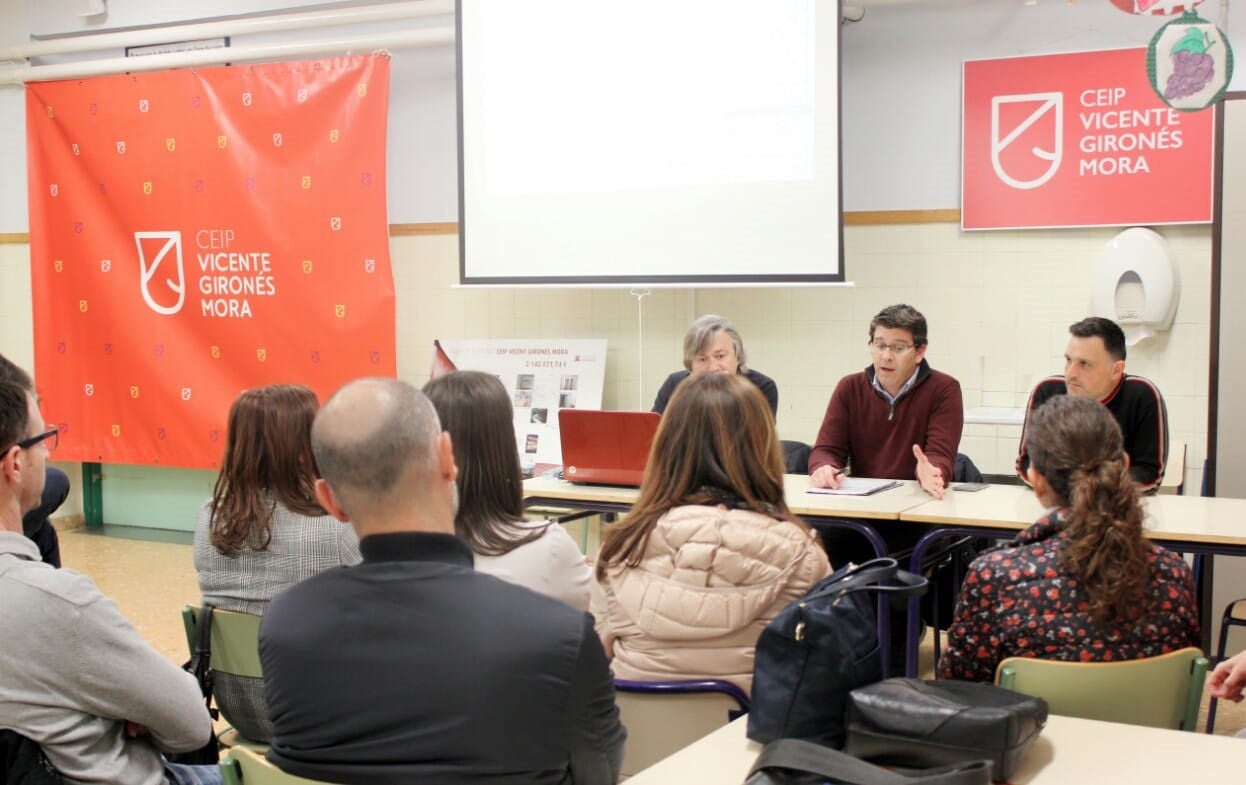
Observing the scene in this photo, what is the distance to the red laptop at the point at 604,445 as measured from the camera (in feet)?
13.0

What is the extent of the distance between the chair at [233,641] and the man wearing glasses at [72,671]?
1.83 ft

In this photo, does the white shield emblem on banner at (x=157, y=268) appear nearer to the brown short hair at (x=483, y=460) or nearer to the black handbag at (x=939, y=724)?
the brown short hair at (x=483, y=460)

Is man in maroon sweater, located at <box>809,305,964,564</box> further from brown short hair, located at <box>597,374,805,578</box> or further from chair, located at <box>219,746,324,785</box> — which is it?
chair, located at <box>219,746,324,785</box>

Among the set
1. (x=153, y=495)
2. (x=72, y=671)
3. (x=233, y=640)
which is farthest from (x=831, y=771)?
(x=153, y=495)

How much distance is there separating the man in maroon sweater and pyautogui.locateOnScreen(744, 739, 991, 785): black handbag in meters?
2.47

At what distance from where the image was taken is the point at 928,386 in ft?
14.0

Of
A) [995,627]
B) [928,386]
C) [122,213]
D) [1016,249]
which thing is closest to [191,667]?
[995,627]

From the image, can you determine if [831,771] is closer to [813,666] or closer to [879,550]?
[813,666]

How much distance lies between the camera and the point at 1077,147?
4.91 metres

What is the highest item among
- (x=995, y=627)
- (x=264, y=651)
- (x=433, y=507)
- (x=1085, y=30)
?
(x=1085, y=30)

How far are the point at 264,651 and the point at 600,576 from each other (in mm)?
1026

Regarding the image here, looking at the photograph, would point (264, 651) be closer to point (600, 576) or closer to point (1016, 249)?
point (600, 576)

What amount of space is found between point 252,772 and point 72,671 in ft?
1.21

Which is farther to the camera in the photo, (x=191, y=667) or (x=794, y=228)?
(x=794, y=228)
